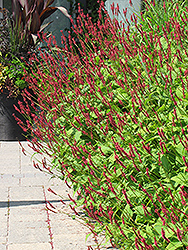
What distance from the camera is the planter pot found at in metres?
5.96

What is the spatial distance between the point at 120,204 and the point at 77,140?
67cm

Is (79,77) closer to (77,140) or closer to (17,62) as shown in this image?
(77,140)

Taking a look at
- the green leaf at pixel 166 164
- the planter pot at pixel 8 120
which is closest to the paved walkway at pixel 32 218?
the green leaf at pixel 166 164

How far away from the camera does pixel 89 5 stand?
8.44 m

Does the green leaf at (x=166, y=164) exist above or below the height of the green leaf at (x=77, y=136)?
above

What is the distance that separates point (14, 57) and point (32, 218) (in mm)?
3419

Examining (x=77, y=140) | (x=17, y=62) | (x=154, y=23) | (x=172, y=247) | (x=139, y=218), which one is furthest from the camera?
(x=17, y=62)

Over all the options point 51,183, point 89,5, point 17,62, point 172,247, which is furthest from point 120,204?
point 89,5

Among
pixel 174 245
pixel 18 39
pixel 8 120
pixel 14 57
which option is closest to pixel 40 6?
pixel 18 39

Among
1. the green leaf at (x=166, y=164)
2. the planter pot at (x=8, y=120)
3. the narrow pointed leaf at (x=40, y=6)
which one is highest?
the narrow pointed leaf at (x=40, y=6)

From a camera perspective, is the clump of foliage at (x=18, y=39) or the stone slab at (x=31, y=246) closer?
the stone slab at (x=31, y=246)

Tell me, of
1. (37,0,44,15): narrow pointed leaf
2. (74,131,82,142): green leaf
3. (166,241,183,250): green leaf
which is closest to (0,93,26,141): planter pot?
(37,0,44,15): narrow pointed leaf

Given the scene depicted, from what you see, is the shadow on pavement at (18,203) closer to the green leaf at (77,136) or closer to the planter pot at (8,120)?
the green leaf at (77,136)

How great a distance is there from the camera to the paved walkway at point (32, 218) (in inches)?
119
